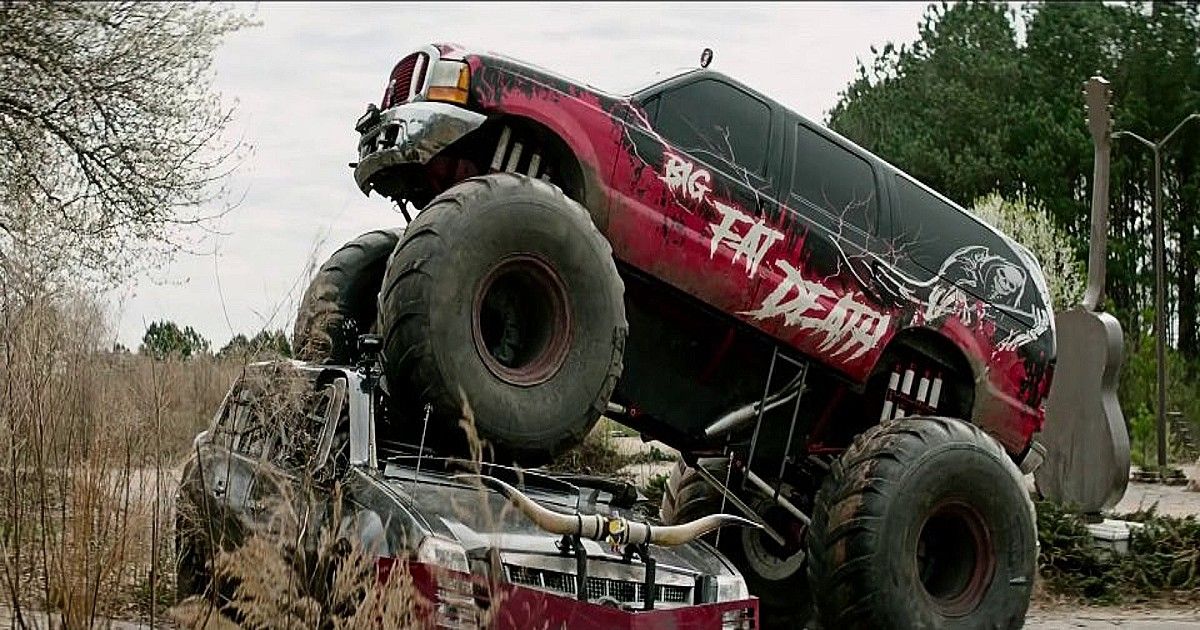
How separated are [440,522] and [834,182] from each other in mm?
4234

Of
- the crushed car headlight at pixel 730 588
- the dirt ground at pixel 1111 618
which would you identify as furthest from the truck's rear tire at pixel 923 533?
the dirt ground at pixel 1111 618

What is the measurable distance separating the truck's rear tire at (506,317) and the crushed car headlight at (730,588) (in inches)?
49.0

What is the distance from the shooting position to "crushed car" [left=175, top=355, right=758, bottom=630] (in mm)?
6113

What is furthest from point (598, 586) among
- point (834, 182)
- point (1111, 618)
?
point (1111, 618)

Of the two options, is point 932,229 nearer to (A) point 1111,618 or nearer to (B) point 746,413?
(B) point 746,413

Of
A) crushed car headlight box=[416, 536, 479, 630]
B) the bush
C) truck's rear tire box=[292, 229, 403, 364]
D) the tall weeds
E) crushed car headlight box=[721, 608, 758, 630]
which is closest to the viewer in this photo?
the tall weeds

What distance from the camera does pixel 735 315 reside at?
29.4 ft

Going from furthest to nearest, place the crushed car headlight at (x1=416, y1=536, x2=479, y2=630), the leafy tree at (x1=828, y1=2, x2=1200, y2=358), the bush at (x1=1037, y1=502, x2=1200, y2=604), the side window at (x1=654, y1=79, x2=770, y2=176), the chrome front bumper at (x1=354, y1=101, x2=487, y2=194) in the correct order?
the leafy tree at (x1=828, y1=2, x2=1200, y2=358), the bush at (x1=1037, y1=502, x2=1200, y2=604), the side window at (x1=654, y1=79, x2=770, y2=176), the chrome front bumper at (x1=354, y1=101, x2=487, y2=194), the crushed car headlight at (x1=416, y1=536, x2=479, y2=630)

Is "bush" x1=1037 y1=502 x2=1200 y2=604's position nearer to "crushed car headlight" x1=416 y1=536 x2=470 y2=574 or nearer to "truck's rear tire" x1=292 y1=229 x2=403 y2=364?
"truck's rear tire" x1=292 y1=229 x2=403 y2=364

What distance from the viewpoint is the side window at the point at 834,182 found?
9.49m

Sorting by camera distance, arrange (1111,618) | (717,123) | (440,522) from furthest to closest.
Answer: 1. (1111,618)
2. (717,123)
3. (440,522)

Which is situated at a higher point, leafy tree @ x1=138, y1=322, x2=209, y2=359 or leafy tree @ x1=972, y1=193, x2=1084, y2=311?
leafy tree @ x1=972, y1=193, x2=1084, y2=311

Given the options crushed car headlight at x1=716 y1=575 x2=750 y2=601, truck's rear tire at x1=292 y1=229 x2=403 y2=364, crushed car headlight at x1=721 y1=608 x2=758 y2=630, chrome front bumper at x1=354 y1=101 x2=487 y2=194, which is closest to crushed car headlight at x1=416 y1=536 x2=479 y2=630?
crushed car headlight at x1=721 y1=608 x2=758 y2=630

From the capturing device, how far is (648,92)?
9156 millimetres
